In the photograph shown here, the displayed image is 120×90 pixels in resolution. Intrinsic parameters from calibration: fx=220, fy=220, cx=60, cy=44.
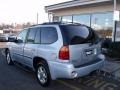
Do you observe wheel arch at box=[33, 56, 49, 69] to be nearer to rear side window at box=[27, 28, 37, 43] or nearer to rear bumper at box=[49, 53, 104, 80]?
rear bumper at box=[49, 53, 104, 80]

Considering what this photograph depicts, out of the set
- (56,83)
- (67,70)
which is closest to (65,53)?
(67,70)

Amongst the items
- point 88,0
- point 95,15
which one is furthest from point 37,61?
point 95,15

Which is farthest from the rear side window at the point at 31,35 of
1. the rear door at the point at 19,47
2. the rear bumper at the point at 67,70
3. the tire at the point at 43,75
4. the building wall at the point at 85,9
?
the building wall at the point at 85,9

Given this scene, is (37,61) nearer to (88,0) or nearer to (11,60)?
(11,60)

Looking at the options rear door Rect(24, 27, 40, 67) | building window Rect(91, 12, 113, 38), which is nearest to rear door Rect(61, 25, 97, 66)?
rear door Rect(24, 27, 40, 67)

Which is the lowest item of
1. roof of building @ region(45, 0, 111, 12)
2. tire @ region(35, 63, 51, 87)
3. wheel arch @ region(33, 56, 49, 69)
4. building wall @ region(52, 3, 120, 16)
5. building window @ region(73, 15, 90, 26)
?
tire @ region(35, 63, 51, 87)

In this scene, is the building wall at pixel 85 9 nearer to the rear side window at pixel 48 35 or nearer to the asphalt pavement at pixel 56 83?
the asphalt pavement at pixel 56 83

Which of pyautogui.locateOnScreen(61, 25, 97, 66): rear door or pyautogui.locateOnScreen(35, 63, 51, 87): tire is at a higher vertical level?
pyautogui.locateOnScreen(61, 25, 97, 66): rear door

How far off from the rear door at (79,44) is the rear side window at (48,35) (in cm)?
30

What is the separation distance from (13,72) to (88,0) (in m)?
7.16

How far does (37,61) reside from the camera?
670cm

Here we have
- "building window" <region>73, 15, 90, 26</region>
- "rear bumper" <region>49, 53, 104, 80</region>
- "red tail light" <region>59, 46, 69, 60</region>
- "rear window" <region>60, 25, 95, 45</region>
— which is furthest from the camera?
"building window" <region>73, 15, 90, 26</region>

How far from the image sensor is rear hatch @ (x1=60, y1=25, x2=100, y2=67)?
18.9ft

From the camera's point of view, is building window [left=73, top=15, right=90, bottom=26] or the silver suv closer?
the silver suv
